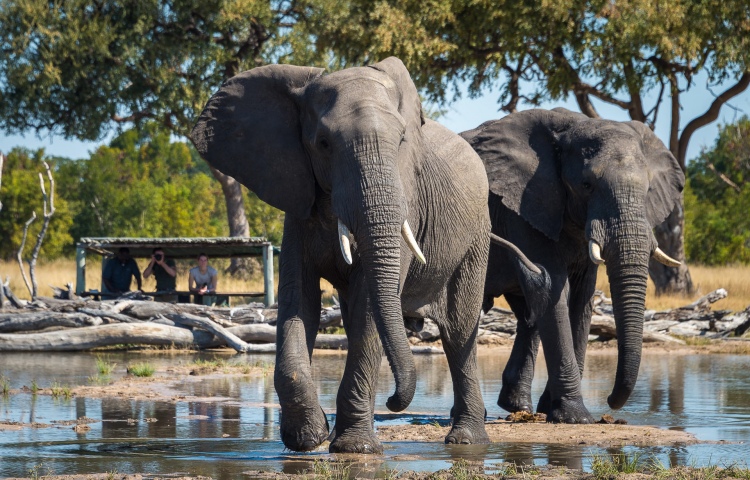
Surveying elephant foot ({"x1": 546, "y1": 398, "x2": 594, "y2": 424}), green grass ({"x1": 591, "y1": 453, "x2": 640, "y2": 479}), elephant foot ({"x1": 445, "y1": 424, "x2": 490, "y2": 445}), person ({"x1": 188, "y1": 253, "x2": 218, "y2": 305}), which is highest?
person ({"x1": 188, "y1": 253, "x2": 218, "y2": 305})

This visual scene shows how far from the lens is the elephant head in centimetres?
675

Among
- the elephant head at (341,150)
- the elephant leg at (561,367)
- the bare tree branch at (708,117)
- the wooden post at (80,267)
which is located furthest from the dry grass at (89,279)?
the elephant head at (341,150)

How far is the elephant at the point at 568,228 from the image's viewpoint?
9531 mm

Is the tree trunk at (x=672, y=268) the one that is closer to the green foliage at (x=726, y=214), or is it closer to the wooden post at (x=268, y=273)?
the wooden post at (x=268, y=273)

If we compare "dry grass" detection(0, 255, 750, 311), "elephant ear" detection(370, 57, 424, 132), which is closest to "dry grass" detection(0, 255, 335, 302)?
"dry grass" detection(0, 255, 750, 311)

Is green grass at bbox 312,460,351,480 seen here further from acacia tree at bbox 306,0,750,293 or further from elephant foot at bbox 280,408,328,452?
acacia tree at bbox 306,0,750,293

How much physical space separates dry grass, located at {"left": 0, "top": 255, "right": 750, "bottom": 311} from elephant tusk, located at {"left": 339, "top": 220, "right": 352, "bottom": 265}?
1430 centimetres

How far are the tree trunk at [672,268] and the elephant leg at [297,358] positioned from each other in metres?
17.7

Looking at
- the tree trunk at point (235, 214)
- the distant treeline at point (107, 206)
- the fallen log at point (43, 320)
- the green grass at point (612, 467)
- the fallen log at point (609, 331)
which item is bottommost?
the green grass at point (612, 467)

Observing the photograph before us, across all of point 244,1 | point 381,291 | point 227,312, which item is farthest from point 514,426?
point 244,1

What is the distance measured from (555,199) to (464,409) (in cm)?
273

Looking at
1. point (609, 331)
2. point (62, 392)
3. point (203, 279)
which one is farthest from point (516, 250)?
point (203, 279)

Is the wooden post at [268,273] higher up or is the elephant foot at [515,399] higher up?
the wooden post at [268,273]

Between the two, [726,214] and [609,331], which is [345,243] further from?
[726,214]
